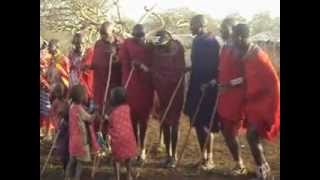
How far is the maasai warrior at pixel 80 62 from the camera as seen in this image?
211 inches

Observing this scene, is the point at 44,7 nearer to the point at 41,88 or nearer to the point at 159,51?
the point at 41,88

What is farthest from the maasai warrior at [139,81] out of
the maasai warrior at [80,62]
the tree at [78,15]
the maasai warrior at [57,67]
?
the maasai warrior at [57,67]

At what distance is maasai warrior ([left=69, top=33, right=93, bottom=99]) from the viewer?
535cm

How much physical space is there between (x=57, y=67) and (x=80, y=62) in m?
0.20

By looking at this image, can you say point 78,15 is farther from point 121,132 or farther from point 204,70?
point 204,70

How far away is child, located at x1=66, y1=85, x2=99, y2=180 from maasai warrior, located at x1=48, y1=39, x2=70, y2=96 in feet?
0.41

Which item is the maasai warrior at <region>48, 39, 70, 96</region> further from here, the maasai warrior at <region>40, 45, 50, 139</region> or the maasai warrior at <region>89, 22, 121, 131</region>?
the maasai warrior at <region>89, 22, 121, 131</region>

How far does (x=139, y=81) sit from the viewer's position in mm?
5270

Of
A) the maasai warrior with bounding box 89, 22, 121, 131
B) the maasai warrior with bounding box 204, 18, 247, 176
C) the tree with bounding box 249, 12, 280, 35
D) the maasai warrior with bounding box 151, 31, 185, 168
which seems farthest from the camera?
the maasai warrior with bounding box 89, 22, 121, 131

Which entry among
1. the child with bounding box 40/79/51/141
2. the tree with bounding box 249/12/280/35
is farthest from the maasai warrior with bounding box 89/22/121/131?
the tree with bounding box 249/12/280/35

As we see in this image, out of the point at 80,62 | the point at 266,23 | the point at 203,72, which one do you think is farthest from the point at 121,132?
the point at 266,23
